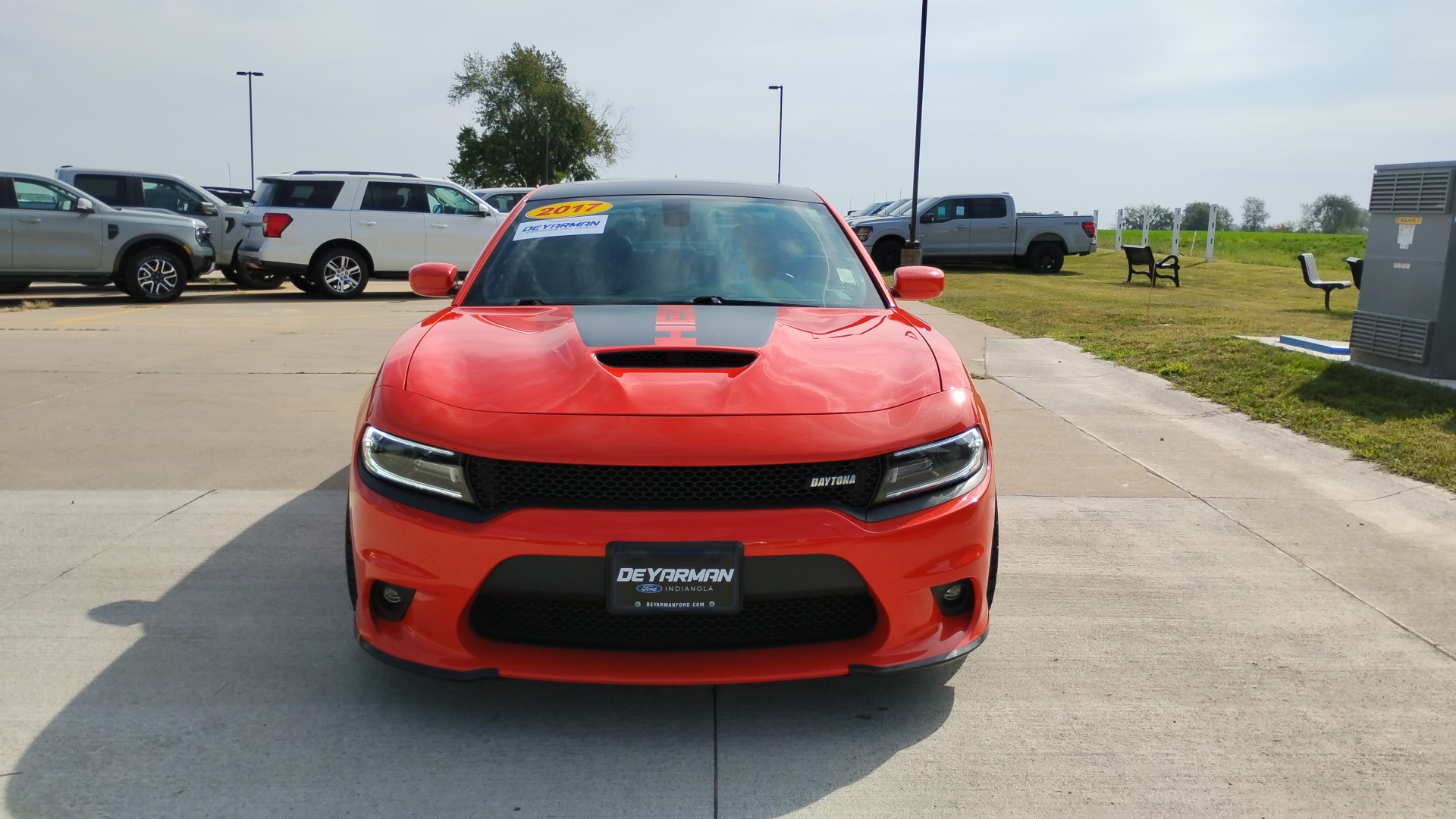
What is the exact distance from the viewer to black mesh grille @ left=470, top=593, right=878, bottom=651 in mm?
2785

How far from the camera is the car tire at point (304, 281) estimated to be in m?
17.0

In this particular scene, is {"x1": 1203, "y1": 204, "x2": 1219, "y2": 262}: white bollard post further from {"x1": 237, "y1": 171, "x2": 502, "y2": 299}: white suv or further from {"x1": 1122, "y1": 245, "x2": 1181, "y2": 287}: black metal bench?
{"x1": 237, "y1": 171, "x2": 502, "y2": 299}: white suv

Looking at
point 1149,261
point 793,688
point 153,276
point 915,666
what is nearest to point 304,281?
point 153,276

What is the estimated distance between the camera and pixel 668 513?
2639 millimetres

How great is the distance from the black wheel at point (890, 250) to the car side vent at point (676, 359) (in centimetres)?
2116

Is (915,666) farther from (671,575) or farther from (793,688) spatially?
(671,575)

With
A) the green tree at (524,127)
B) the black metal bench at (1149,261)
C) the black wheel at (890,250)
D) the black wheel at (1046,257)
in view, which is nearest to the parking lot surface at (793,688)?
the black metal bench at (1149,261)

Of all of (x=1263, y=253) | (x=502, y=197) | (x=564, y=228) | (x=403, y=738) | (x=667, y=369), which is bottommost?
(x=403, y=738)

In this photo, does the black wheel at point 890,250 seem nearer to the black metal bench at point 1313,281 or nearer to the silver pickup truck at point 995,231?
the silver pickup truck at point 995,231

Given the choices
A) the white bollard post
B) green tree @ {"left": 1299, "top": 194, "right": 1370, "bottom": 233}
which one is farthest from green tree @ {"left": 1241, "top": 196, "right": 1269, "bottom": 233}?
the white bollard post

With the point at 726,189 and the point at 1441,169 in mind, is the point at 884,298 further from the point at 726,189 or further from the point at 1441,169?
the point at 1441,169

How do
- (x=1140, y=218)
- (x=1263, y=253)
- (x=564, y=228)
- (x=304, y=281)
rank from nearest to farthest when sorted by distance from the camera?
(x=564, y=228) → (x=304, y=281) → (x=1263, y=253) → (x=1140, y=218)

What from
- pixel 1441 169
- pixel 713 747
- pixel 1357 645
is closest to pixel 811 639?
pixel 713 747

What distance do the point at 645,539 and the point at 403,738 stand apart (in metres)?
0.87
